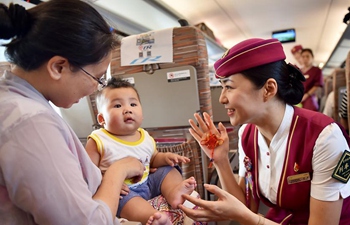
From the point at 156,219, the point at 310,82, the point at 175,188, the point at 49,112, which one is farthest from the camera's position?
the point at 310,82

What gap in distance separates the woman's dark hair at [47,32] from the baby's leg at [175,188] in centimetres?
81

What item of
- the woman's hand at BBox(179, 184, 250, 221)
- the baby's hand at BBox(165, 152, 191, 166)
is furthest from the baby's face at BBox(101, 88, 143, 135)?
the woman's hand at BBox(179, 184, 250, 221)

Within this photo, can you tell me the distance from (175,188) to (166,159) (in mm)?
216

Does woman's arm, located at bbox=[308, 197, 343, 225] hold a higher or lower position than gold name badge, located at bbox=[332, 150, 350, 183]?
lower

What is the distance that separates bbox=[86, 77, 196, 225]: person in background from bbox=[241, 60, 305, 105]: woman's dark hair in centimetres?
61

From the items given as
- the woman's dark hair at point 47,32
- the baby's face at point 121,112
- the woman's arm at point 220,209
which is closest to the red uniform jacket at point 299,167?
the woman's arm at point 220,209

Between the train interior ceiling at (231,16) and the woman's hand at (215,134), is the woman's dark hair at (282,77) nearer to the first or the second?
the woman's hand at (215,134)

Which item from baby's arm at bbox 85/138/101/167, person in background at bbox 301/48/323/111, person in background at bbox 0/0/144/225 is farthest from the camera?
person in background at bbox 301/48/323/111

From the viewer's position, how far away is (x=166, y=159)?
1492mm

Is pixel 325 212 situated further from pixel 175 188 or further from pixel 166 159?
pixel 166 159

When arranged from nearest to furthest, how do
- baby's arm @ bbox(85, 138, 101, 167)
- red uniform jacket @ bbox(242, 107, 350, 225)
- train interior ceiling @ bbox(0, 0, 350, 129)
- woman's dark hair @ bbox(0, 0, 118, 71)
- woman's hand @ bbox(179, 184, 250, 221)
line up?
1. woman's dark hair @ bbox(0, 0, 118, 71)
2. woman's hand @ bbox(179, 184, 250, 221)
3. red uniform jacket @ bbox(242, 107, 350, 225)
4. baby's arm @ bbox(85, 138, 101, 167)
5. train interior ceiling @ bbox(0, 0, 350, 129)

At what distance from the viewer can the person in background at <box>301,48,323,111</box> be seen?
4441 millimetres

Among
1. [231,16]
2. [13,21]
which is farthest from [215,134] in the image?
[231,16]

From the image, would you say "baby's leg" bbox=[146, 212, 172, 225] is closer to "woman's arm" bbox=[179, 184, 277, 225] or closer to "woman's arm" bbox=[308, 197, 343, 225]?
"woman's arm" bbox=[179, 184, 277, 225]
